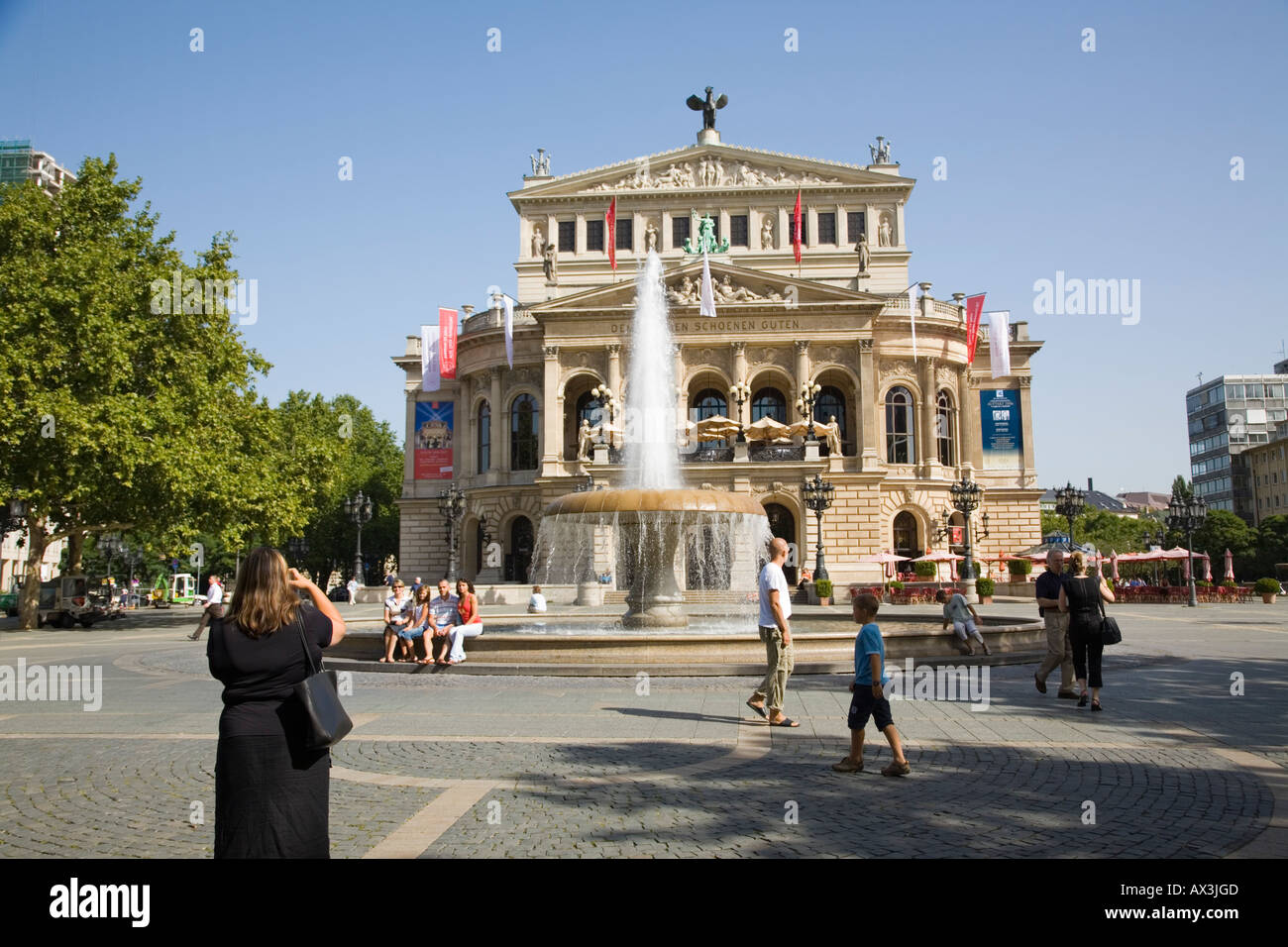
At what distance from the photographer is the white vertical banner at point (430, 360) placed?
174ft

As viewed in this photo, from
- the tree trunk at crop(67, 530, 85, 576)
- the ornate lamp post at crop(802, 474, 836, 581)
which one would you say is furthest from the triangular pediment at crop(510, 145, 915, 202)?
the tree trunk at crop(67, 530, 85, 576)

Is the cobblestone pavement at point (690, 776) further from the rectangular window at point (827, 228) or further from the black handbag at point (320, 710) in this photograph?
the rectangular window at point (827, 228)

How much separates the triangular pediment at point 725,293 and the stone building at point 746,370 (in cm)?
10

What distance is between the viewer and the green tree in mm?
27609

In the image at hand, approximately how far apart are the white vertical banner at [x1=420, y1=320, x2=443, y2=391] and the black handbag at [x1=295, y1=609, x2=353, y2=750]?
50306mm

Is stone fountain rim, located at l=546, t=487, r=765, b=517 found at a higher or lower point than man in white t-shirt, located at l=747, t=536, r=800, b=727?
higher

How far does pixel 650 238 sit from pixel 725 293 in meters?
9.56

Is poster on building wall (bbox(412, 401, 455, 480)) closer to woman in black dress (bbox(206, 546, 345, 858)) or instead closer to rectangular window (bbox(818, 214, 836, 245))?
rectangular window (bbox(818, 214, 836, 245))

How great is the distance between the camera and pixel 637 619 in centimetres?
1806

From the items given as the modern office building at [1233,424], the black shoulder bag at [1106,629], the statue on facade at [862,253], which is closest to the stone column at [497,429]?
the statue on facade at [862,253]

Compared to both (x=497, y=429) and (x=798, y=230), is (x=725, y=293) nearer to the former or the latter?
(x=798, y=230)

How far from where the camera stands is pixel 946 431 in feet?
171
